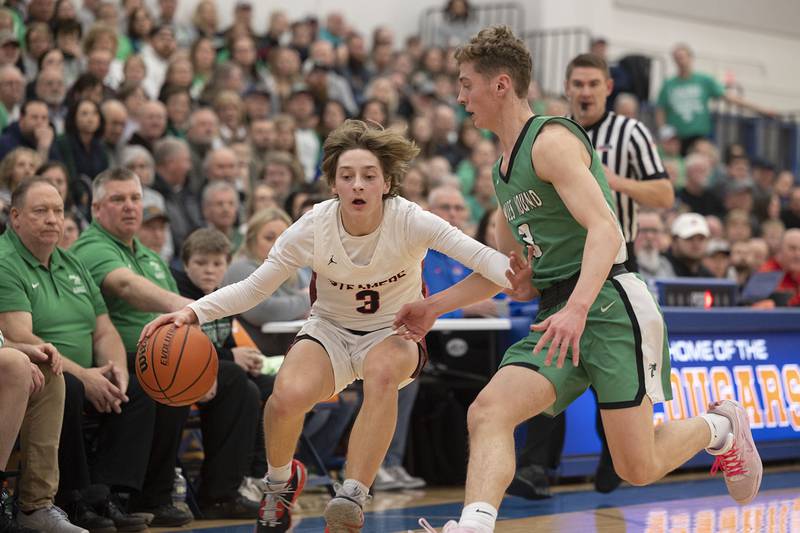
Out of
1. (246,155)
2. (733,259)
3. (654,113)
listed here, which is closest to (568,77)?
(246,155)

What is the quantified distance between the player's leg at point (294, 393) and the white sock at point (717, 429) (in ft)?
5.38

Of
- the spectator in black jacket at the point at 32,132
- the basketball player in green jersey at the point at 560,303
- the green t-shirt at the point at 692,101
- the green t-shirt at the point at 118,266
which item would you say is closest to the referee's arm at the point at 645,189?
the basketball player in green jersey at the point at 560,303

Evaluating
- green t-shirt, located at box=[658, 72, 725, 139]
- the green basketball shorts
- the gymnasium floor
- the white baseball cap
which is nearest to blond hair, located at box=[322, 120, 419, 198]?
the green basketball shorts

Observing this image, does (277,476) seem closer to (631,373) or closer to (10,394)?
(10,394)

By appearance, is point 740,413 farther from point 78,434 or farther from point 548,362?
point 78,434

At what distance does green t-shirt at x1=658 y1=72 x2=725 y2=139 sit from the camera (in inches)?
631

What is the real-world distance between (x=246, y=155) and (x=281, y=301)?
11.3 ft

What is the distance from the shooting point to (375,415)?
4.96 metres

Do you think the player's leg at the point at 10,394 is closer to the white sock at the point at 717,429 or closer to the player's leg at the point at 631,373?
the player's leg at the point at 631,373

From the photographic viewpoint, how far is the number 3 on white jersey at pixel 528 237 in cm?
453

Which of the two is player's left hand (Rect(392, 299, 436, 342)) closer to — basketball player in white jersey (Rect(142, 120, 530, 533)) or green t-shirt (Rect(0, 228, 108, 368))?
basketball player in white jersey (Rect(142, 120, 530, 533))

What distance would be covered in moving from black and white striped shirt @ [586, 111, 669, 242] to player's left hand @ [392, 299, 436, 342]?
1870 mm

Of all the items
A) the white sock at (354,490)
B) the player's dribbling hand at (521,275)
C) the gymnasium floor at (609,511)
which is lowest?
the gymnasium floor at (609,511)

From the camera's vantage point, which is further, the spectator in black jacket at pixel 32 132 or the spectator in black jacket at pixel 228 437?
the spectator in black jacket at pixel 32 132
